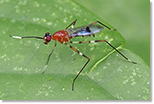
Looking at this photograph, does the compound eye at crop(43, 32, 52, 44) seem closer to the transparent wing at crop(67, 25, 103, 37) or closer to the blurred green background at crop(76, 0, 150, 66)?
the transparent wing at crop(67, 25, 103, 37)

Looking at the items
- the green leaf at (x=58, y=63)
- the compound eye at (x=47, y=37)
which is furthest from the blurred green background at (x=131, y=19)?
the compound eye at (x=47, y=37)

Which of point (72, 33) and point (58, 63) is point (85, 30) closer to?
point (72, 33)

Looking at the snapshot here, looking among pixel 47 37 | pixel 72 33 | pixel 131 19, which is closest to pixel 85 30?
pixel 72 33

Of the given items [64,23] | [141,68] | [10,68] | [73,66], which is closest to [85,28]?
[64,23]

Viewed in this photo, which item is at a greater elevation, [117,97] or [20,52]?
[117,97]

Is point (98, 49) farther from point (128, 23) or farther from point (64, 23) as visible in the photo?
point (128, 23)

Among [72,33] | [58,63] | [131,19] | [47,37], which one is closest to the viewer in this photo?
[58,63]
